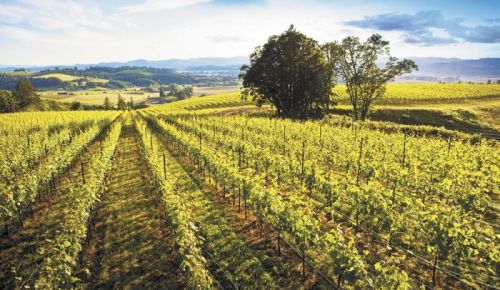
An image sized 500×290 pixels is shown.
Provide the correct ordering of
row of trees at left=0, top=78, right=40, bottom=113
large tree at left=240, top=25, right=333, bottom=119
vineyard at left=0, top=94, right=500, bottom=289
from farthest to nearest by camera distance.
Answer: row of trees at left=0, top=78, right=40, bottom=113 → large tree at left=240, top=25, right=333, bottom=119 → vineyard at left=0, top=94, right=500, bottom=289

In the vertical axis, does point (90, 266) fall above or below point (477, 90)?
below

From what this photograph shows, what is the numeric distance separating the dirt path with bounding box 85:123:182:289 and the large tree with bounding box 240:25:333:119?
97.6 ft

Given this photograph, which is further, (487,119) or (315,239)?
(487,119)

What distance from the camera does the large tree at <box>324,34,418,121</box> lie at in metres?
42.9

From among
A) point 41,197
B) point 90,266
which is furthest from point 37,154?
point 90,266

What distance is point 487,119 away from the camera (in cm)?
4303

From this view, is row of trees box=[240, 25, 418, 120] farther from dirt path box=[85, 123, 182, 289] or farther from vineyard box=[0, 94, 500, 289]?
dirt path box=[85, 123, 182, 289]

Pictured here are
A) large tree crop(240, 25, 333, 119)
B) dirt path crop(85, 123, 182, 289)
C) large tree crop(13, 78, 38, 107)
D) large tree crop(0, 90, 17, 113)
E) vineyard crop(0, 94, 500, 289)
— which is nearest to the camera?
vineyard crop(0, 94, 500, 289)

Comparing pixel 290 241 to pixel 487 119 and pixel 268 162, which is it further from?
pixel 487 119

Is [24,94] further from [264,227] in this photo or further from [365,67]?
[264,227]

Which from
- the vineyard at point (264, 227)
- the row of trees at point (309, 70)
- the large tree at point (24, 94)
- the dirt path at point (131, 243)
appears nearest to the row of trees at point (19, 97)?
the large tree at point (24, 94)

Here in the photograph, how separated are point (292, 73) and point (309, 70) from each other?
2.27 m

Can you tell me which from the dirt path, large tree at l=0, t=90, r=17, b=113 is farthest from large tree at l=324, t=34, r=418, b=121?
large tree at l=0, t=90, r=17, b=113

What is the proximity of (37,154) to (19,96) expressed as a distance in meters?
87.4
